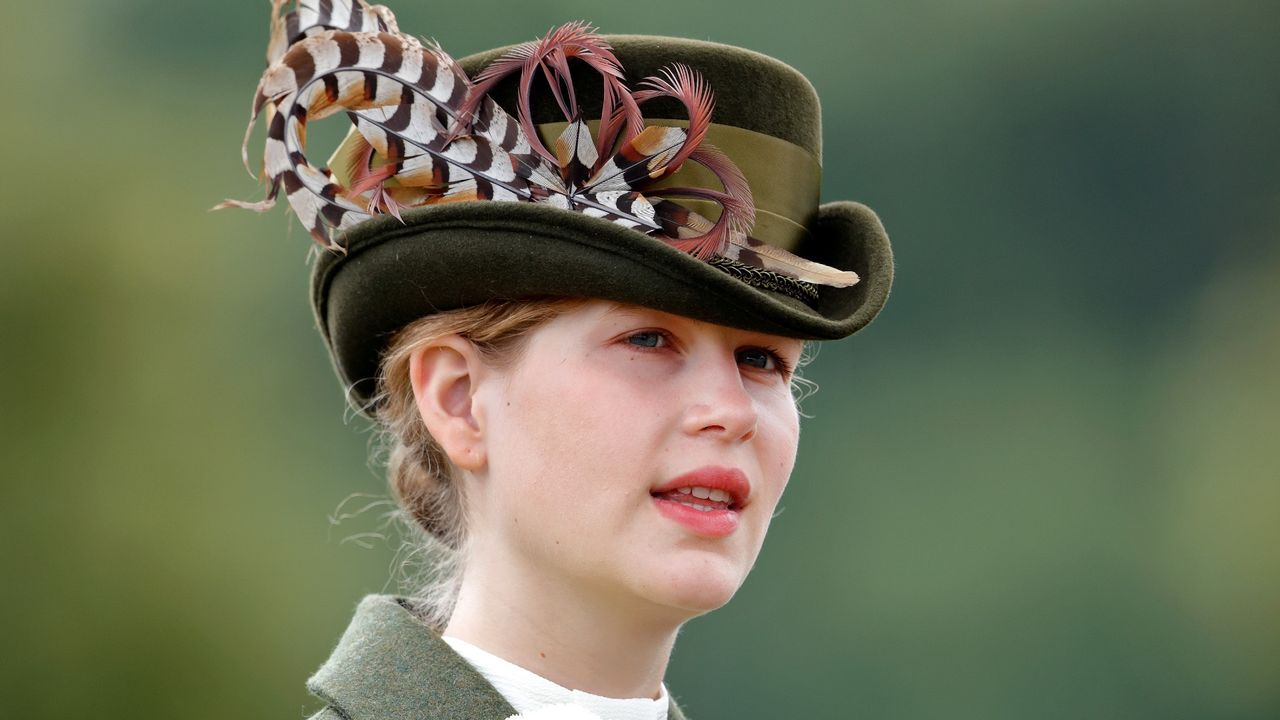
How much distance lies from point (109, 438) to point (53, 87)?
8.40 feet

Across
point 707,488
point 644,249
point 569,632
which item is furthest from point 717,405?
point 569,632

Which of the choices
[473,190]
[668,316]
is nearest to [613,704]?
[668,316]

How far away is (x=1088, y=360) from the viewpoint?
10.5 meters

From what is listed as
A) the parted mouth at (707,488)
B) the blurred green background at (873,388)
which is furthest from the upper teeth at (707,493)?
the blurred green background at (873,388)

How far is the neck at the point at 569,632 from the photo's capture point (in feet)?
8.52

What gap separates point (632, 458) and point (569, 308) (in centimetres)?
26

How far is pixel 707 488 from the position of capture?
2.55m

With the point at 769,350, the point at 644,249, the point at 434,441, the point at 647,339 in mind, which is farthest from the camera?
the point at 434,441

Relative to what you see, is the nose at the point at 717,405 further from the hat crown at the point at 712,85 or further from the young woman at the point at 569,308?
the hat crown at the point at 712,85

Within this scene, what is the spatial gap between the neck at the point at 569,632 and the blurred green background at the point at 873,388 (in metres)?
5.94

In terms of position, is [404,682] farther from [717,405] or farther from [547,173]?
[547,173]

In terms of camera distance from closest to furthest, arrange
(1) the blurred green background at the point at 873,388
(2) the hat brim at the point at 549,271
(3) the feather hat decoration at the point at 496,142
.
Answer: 1. (2) the hat brim at the point at 549,271
2. (3) the feather hat decoration at the point at 496,142
3. (1) the blurred green background at the point at 873,388

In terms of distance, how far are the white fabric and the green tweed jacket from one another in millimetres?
33

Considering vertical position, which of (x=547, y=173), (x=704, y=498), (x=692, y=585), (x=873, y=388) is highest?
(x=547, y=173)
